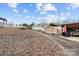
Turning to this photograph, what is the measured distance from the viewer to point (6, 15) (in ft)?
10.1

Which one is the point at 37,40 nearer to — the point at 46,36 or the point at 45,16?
the point at 46,36

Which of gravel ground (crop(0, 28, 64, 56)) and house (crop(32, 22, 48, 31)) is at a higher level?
house (crop(32, 22, 48, 31))

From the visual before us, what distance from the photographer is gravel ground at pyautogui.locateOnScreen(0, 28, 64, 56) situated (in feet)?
9.87

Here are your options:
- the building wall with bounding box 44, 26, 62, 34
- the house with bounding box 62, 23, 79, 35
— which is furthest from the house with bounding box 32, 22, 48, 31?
the house with bounding box 62, 23, 79, 35

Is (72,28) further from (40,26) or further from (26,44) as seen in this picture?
(26,44)

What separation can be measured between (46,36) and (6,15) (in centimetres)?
65

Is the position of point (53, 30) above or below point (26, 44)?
above

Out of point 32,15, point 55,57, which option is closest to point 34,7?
point 32,15

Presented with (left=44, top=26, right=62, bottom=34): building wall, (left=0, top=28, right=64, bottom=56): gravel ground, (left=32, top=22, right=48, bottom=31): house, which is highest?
(left=32, top=22, right=48, bottom=31): house

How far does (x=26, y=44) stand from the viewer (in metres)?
3.05

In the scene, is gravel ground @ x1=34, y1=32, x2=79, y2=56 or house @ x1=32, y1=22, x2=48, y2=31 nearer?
gravel ground @ x1=34, y1=32, x2=79, y2=56

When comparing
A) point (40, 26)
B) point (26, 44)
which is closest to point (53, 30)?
point (40, 26)

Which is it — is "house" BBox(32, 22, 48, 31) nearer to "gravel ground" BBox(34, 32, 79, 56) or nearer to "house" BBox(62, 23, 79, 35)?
"gravel ground" BBox(34, 32, 79, 56)

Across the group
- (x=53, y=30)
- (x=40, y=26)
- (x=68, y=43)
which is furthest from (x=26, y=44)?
(x=68, y=43)
